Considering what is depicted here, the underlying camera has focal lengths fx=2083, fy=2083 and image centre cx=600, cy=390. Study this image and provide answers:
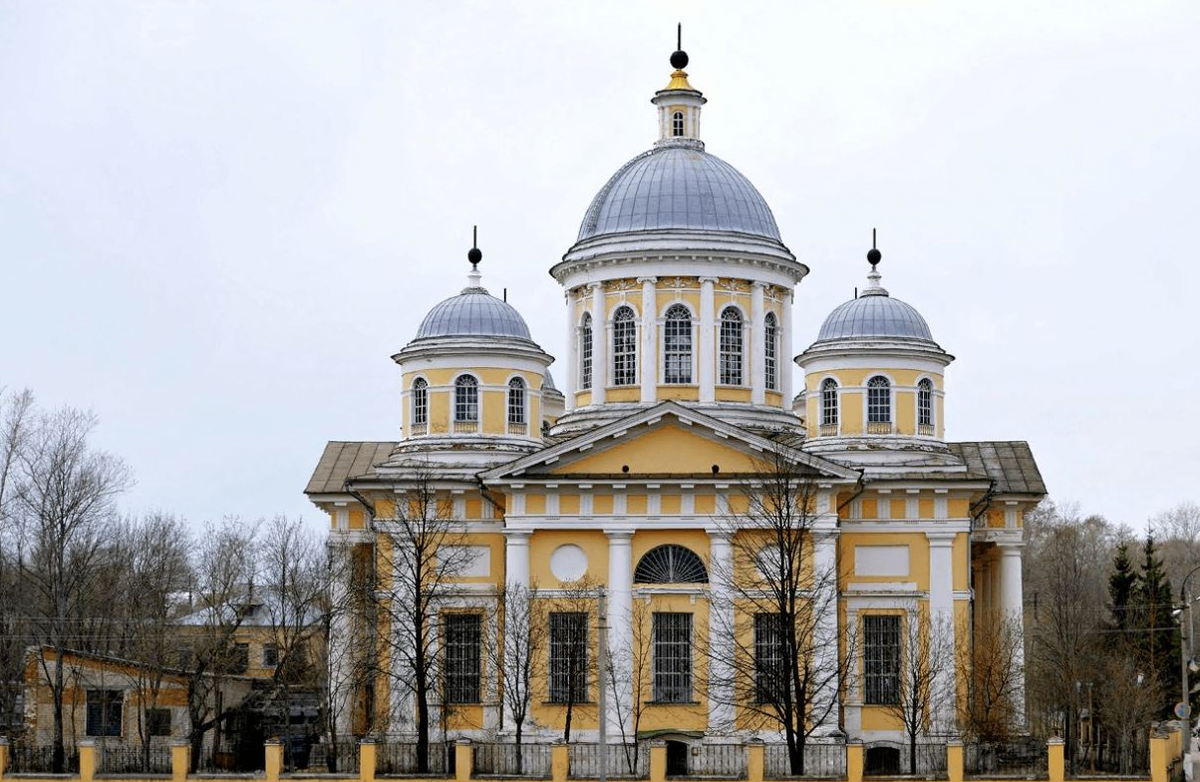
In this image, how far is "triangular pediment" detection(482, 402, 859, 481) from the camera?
4844 centimetres

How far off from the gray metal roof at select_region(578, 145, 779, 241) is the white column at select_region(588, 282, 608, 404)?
6.02 ft

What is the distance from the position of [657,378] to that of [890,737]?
435 inches

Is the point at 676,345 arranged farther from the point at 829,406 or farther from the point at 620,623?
the point at 620,623

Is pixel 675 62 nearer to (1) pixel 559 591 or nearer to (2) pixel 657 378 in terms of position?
(2) pixel 657 378

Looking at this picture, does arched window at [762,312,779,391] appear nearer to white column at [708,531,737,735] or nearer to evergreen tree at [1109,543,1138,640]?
white column at [708,531,737,735]

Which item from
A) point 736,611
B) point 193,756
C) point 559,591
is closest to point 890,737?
point 736,611

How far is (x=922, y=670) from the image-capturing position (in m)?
46.7

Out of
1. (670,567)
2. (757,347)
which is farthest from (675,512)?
(757,347)

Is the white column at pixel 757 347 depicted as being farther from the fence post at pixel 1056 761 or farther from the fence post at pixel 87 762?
the fence post at pixel 87 762

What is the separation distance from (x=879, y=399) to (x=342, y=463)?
14.8 metres

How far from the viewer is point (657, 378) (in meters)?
53.7

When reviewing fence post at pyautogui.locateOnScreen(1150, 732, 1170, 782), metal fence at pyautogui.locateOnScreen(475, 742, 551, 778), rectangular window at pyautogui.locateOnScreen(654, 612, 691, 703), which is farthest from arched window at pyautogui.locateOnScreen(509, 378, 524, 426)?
fence post at pyautogui.locateOnScreen(1150, 732, 1170, 782)

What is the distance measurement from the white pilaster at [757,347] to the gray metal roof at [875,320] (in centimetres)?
Result: 153

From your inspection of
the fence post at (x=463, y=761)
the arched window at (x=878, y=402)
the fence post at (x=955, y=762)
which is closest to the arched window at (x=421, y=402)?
the arched window at (x=878, y=402)
